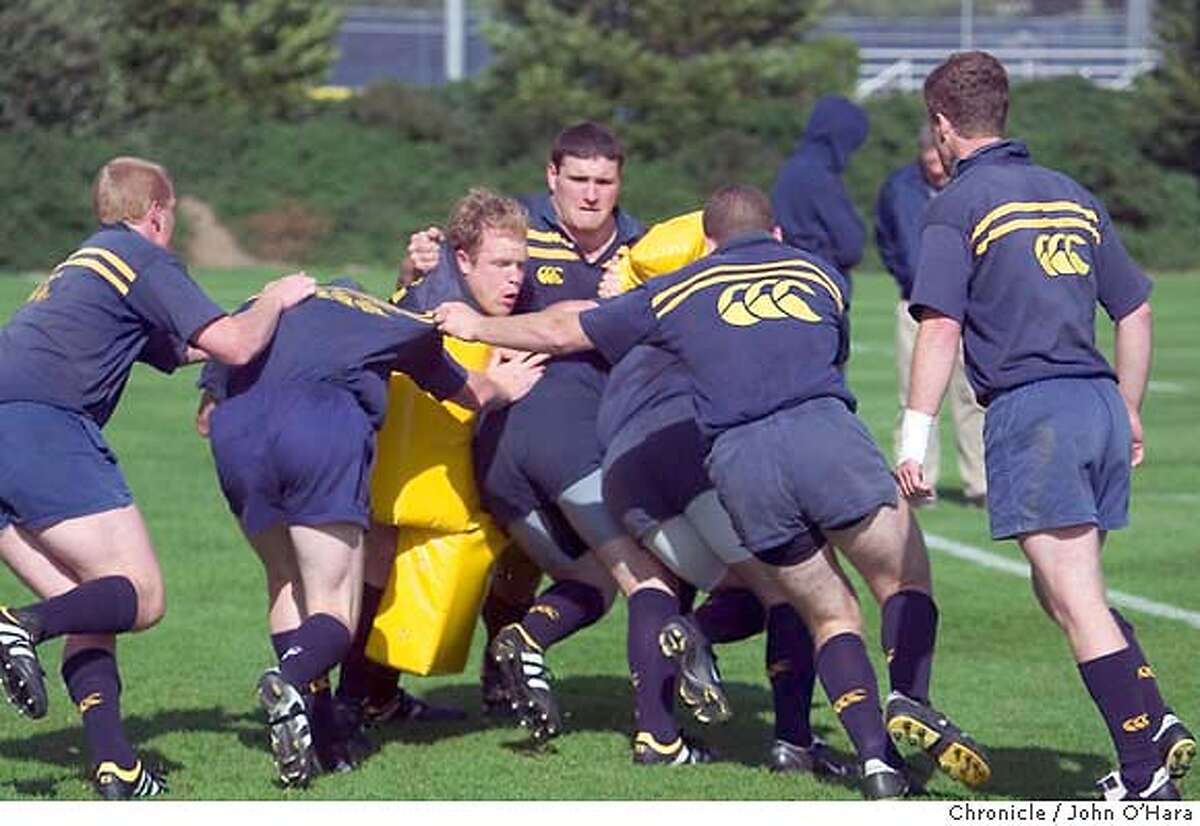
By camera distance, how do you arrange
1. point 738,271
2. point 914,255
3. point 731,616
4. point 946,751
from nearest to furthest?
point 946,751, point 738,271, point 731,616, point 914,255

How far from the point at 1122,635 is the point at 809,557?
93 centimetres

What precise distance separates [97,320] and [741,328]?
1.88 metres

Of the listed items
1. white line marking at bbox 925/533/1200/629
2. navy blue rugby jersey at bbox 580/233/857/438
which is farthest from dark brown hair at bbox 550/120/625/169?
white line marking at bbox 925/533/1200/629

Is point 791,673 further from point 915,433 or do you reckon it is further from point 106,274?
point 106,274

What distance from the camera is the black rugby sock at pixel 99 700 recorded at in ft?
25.5

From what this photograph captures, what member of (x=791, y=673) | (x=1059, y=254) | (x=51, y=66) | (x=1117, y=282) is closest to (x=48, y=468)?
(x=791, y=673)

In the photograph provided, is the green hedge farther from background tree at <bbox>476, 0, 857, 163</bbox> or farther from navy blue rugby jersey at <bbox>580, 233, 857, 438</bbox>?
navy blue rugby jersey at <bbox>580, 233, 857, 438</bbox>

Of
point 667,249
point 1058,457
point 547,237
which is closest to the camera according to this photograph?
point 1058,457

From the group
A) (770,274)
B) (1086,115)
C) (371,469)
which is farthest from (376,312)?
(1086,115)

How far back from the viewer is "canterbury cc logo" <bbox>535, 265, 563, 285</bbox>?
353 inches

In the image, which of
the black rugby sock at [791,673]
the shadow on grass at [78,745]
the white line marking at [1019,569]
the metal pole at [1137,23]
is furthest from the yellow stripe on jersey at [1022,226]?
the metal pole at [1137,23]

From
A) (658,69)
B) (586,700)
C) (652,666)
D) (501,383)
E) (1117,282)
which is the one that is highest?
(1117,282)

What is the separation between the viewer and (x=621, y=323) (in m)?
7.74

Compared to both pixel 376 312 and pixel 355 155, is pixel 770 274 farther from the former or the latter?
pixel 355 155
